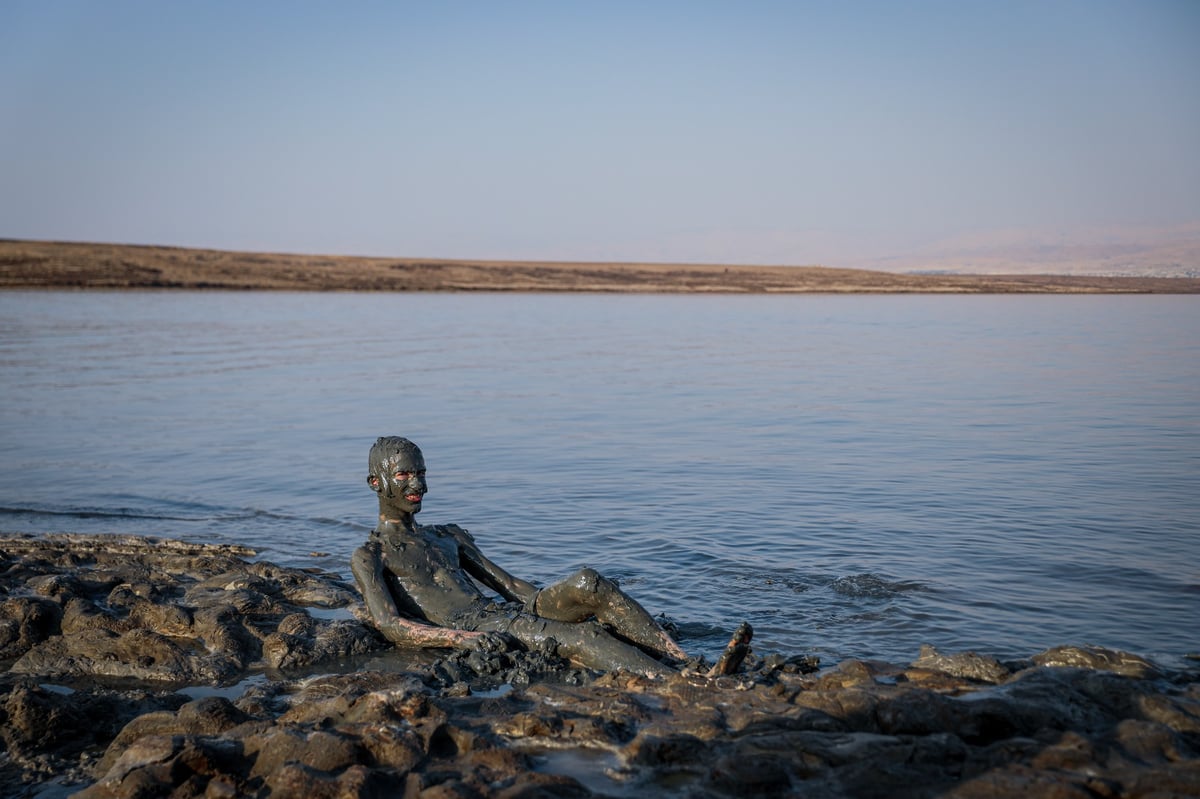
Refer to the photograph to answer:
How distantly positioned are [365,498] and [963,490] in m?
9.23

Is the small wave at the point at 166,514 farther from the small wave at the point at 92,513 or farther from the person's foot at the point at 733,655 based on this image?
the person's foot at the point at 733,655

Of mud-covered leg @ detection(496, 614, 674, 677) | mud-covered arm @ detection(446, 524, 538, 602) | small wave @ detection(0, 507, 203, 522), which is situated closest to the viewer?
mud-covered leg @ detection(496, 614, 674, 677)

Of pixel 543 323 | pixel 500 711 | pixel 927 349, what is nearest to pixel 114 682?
pixel 500 711

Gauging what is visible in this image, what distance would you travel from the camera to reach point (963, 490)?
16359mm

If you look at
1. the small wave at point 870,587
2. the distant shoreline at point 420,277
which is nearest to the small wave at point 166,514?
the small wave at point 870,587

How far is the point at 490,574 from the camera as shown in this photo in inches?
401

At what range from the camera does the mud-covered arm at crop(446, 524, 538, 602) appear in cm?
1002

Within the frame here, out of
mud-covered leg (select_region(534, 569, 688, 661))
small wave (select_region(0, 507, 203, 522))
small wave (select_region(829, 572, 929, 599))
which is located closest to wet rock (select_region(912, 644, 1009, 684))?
mud-covered leg (select_region(534, 569, 688, 661))

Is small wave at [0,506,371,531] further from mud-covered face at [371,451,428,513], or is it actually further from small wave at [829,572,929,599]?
small wave at [829,572,929,599]

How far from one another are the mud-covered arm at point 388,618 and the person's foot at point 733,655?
2.24 m

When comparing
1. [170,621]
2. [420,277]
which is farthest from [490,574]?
[420,277]

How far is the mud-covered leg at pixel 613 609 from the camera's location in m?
8.56

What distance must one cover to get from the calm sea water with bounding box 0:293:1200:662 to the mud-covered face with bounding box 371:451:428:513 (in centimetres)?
290

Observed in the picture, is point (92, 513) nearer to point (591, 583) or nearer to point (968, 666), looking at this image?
point (591, 583)
